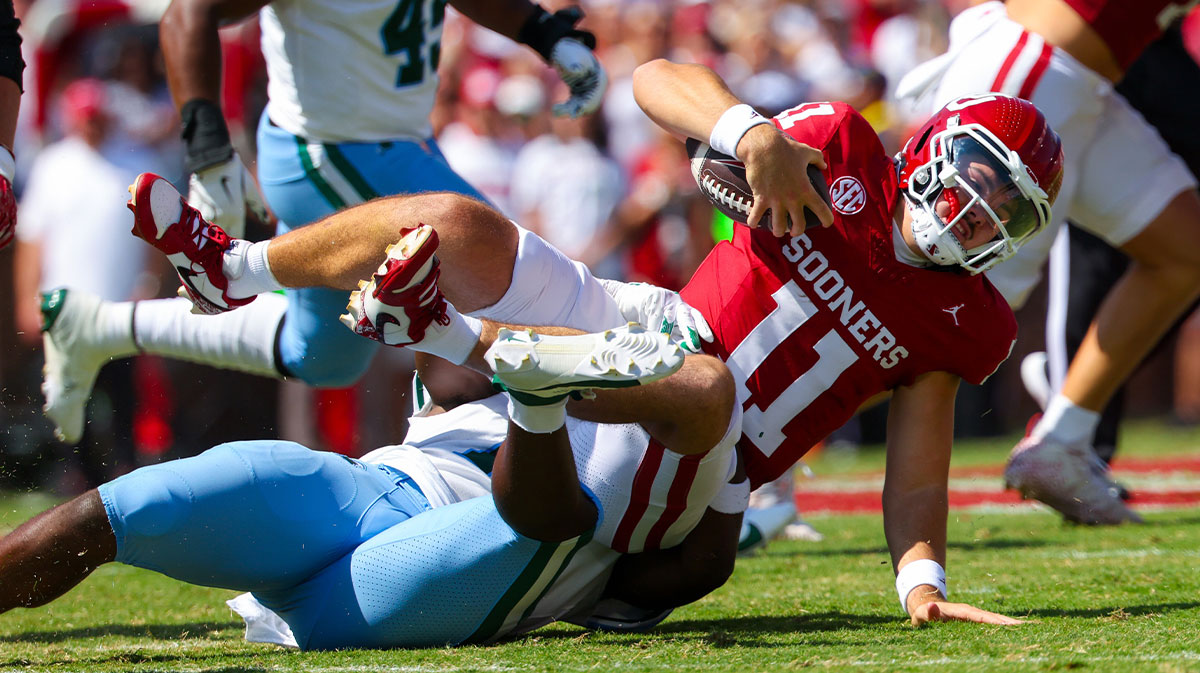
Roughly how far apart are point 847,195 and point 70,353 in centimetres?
240

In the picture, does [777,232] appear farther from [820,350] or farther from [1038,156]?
[1038,156]

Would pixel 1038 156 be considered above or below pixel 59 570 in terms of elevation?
above

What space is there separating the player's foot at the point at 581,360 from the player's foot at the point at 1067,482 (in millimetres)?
2702

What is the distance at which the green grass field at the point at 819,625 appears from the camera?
7.93 feet

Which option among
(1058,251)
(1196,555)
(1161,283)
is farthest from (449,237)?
(1058,251)

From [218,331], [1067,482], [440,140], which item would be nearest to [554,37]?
[218,331]

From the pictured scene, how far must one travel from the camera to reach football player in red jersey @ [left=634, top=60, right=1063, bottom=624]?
2.77 metres

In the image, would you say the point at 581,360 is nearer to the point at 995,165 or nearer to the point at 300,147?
the point at 995,165

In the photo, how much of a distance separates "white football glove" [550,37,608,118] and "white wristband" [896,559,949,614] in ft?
6.63

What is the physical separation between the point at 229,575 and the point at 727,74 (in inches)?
246

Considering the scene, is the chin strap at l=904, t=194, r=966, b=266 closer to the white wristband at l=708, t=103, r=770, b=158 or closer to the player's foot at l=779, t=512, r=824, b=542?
the white wristband at l=708, t=103, r=770, b=158

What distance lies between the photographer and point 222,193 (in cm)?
381

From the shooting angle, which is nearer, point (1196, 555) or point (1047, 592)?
point (1047, 592)

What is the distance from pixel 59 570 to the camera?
2.46 metres
